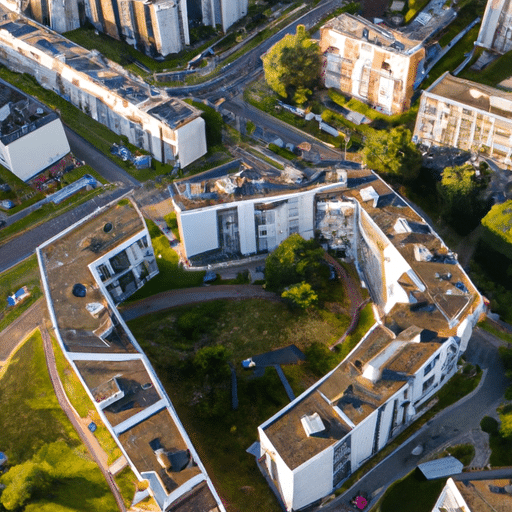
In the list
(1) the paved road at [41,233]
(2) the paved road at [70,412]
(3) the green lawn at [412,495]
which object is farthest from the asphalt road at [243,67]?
(3) the green lawn at [412,495]

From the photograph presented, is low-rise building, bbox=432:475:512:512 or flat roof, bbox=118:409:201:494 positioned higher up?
flat roof, bbox=118:409:201:494

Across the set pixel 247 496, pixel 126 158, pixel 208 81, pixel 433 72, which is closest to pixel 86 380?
pixel 247 496

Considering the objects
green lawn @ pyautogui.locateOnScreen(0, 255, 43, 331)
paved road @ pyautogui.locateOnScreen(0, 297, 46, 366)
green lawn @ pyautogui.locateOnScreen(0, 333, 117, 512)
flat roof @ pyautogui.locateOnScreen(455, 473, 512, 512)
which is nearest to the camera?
flat roof @ pyautogui.locateOnScreen(455, 473, 512, 512)

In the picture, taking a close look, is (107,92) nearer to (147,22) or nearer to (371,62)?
(147,22)

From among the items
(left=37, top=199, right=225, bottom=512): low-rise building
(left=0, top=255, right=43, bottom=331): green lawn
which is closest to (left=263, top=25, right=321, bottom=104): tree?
(left=37, top=199, right=225, bottom=512): low-rise building

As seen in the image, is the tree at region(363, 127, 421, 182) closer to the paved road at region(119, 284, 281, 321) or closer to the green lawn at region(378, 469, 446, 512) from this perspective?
the paved road at region(119, 284, 281, 321)

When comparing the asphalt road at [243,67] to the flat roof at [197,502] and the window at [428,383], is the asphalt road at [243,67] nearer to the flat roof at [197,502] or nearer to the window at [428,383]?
the window at [428,383]
